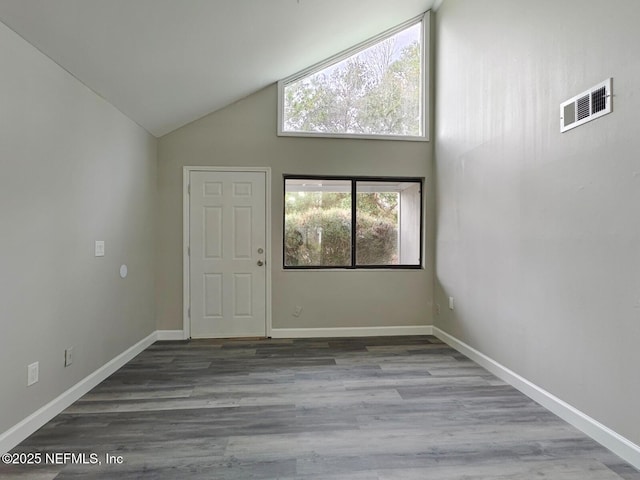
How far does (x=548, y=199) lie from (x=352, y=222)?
7.10 feet

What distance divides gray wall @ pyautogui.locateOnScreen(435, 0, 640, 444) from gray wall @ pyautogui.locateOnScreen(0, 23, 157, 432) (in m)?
3.30

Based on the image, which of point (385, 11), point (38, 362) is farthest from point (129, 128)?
point (385, 11)

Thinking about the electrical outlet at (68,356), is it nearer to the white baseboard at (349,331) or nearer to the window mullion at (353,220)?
the white baseboard at (349,331)

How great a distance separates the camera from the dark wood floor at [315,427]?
5.63 feet

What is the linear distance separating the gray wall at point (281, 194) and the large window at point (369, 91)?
175 millimetres

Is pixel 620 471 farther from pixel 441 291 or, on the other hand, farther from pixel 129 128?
pixel 129 128

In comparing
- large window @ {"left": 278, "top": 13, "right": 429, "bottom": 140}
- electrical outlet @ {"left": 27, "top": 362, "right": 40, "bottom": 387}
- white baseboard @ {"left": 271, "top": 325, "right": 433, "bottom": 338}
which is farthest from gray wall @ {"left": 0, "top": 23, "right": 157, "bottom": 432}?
large window @ {"left": 278, "top": 13, "right": 429, "bottom": 140}

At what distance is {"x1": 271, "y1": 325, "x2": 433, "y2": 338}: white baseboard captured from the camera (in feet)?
13.2

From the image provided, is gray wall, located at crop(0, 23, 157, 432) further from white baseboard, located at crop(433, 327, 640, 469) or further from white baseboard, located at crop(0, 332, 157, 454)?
white baseboard, located at crop(433, 327, 640, 469)

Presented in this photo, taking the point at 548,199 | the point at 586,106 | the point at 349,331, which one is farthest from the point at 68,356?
the point at 586,106

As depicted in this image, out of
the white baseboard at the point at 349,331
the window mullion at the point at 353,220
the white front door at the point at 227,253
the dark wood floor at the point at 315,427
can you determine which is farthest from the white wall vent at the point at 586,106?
the white front door at the point at 227,253

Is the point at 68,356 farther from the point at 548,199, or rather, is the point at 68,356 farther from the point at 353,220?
the point at 548,199

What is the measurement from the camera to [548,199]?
2.37 meters

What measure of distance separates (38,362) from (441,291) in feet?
12.0
